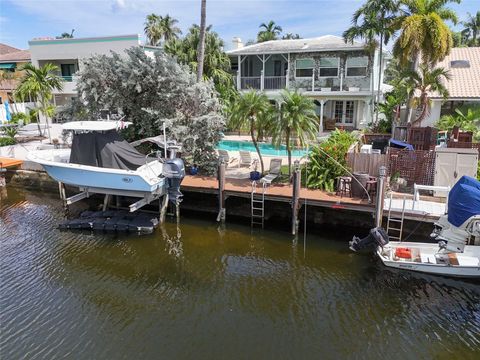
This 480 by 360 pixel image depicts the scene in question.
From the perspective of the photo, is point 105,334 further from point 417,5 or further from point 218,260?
point 417,5

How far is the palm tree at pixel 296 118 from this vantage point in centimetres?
1513

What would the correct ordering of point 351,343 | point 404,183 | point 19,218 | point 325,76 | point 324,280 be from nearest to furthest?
point 351,343
point 324,280
point 404,183
point 19,218
point 325,76

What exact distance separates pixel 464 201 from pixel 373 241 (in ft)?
9.48

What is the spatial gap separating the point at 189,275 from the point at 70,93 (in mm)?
26461

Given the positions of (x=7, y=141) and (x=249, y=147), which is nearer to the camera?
(x=249, y=147)

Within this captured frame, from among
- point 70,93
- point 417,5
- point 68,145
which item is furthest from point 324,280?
point 70,93

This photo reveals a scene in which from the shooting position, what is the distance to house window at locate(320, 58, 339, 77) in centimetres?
2817

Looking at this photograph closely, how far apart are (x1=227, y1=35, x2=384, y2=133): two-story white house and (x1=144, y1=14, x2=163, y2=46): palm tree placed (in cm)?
2015

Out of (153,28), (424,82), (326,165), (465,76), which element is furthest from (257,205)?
(153,28)

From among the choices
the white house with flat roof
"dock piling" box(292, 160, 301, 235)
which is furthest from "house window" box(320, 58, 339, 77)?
"dock piling" box(292, 160, 301, 235)

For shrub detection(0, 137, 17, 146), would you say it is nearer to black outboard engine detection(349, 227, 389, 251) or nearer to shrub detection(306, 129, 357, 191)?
shrub detection(306, 129, 357, 191)

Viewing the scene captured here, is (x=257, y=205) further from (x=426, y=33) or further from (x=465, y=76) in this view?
(x=465, y=76)

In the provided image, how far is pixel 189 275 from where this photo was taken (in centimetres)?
1184

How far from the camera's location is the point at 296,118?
49.6 ft
